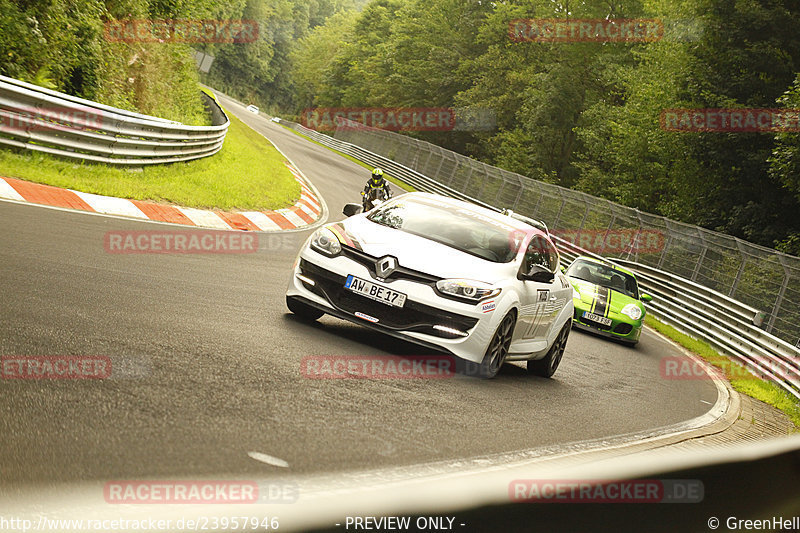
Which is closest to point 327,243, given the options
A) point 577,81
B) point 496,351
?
point 496,351

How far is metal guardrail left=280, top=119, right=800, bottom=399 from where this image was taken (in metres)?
15.6

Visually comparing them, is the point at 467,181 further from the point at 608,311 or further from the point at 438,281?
the point at 438,281

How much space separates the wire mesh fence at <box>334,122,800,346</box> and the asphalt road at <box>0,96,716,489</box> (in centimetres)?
756

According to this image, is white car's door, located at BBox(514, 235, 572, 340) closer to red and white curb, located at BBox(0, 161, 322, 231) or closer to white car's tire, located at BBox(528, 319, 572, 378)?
white car's tire, located at BBox(528, 319, 572, 378)

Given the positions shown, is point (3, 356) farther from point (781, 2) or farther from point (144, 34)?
point (781, 2)

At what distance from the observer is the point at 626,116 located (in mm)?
43375

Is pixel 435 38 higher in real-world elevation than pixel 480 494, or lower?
higher

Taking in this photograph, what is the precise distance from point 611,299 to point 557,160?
4077 cm

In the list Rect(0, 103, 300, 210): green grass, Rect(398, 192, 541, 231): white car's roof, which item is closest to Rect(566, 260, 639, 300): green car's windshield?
Rect(0, 103, 300, 210): green grass

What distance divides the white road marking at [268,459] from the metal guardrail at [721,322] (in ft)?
39.7

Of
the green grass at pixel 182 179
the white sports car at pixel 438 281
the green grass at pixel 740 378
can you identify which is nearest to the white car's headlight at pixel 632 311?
the green grass at pixel 740 378

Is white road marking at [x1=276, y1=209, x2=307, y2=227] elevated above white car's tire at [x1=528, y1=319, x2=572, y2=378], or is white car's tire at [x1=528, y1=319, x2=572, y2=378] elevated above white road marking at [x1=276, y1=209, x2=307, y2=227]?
white car's tire at [x1=528, y1=319, x2=572, y2=378]

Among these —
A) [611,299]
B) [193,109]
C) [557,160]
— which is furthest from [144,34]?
[557,160]

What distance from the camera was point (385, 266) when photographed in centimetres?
781
